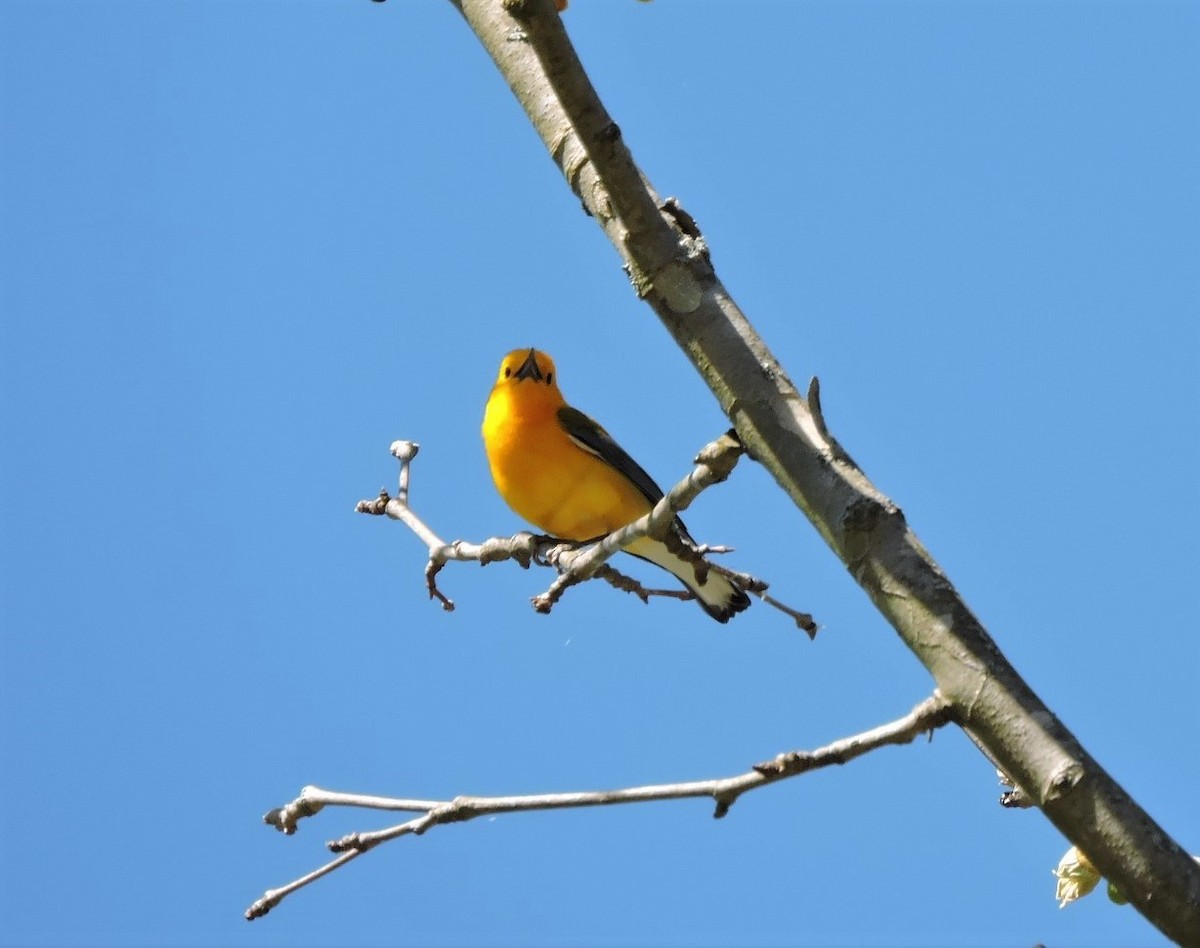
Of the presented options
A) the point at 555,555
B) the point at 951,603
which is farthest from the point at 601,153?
the point at 555,555

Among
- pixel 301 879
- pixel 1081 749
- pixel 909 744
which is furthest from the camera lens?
pixel 301 879

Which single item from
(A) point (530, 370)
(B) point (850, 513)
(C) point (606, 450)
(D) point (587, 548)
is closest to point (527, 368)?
(A) point (530, 370)

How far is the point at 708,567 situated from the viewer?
11.6ft

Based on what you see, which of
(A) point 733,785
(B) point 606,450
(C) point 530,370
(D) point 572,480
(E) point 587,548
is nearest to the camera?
(A) point 733,785

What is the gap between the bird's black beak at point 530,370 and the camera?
25.5 feet

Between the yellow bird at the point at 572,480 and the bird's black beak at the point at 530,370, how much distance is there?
0.30 meters

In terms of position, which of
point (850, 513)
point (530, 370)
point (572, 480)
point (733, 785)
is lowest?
point (733, 785)

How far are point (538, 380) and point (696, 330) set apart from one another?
5.05m

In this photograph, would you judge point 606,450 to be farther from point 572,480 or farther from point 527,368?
point 527,368

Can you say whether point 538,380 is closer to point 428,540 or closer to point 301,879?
point 428,540

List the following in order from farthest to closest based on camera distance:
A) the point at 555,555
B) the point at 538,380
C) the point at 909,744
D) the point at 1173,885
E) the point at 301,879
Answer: the point at 538,380 < the point at 555,555 < the point at 301,879 < the point at 909,744 < the point at 1173,885

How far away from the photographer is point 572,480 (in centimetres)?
691

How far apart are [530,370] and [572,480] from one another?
44.8 inches

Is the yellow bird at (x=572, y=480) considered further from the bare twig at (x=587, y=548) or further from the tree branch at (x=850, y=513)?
the tree branch at (x=850, y=513)
